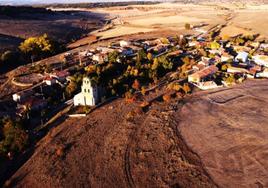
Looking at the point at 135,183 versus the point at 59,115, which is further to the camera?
the point at 59,115

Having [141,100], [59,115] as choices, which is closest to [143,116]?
[141,100]

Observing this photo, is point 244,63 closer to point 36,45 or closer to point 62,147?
point 62,147

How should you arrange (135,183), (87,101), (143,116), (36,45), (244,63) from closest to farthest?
(135,183) → (143,116) → (87,101) → (244,63) → (36,45)

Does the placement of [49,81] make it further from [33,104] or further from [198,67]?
[198,67]

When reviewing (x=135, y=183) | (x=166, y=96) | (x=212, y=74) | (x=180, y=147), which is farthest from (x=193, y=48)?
(x=135, y=183)

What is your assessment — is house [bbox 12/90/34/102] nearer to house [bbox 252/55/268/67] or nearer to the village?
the village

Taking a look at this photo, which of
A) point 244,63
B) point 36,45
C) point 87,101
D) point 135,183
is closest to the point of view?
point 135,183

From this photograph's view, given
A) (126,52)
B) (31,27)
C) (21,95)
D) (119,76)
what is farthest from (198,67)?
(31,27)

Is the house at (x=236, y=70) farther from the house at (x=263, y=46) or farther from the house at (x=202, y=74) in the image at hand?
the house at (x=263, y=46)
